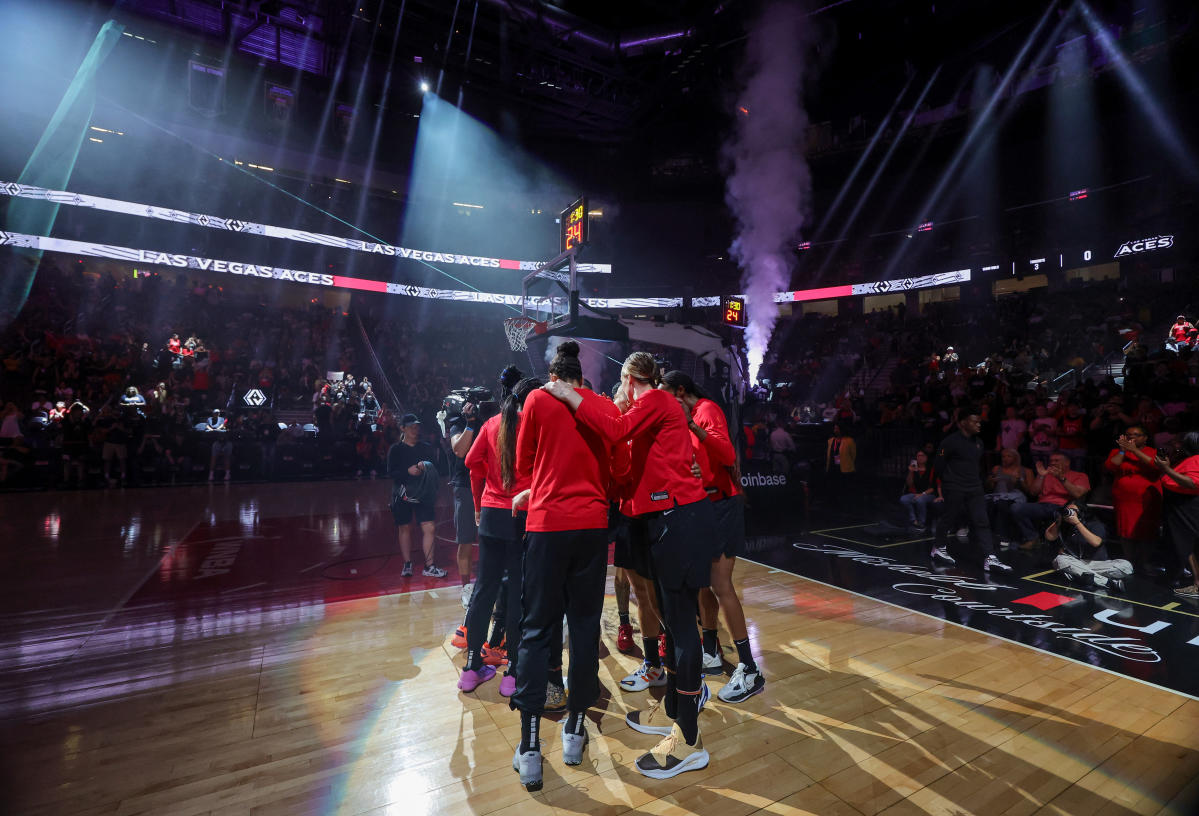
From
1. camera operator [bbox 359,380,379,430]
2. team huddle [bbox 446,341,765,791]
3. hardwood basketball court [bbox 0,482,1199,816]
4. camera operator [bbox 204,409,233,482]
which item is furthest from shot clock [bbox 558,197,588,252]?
camera operator [bbox 204,409,233,482]

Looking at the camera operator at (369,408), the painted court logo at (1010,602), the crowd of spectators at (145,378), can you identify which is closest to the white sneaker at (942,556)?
the painted court logo at (1010,602)

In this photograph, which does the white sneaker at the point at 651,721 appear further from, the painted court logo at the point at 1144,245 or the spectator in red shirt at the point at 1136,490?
the painted court logo at the point at 1144,245

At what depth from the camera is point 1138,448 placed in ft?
16.3

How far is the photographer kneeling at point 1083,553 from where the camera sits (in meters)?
4.79

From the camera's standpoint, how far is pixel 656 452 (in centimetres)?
246

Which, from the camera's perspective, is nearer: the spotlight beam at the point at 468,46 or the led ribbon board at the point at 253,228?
the spotlight beam at the point at 468,46

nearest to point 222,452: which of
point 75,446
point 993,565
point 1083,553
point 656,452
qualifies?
point 75,446

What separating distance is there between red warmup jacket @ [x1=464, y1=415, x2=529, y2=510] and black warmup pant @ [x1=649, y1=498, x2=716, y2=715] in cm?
87

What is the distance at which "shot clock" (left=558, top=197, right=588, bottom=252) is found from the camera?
9.43m

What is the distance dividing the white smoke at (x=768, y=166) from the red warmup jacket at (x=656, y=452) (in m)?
15.6

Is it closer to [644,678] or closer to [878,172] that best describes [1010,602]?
[644,678]

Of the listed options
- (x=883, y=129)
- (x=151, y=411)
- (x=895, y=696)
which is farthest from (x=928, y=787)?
(x=883, y=129)

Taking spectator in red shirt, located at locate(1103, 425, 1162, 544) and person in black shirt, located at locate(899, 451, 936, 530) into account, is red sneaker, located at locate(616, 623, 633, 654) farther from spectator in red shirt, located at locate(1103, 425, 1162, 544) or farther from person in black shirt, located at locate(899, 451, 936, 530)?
person in black shirt, located at locate(899, 451, 936, 530)

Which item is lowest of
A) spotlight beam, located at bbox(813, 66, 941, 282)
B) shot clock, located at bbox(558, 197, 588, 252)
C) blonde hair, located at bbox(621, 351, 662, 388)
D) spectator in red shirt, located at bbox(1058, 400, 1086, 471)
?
blonde hair, located at bbox(621, 351, 662, 388)
